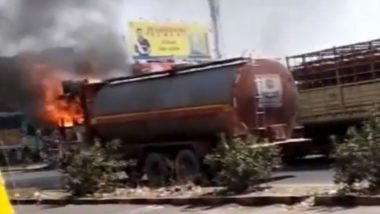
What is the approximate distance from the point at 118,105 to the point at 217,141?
3059mm

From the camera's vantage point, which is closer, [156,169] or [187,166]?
[187,166]

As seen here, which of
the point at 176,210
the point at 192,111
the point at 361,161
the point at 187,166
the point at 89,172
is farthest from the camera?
the point at 187,166

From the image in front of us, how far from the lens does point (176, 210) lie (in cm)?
1248

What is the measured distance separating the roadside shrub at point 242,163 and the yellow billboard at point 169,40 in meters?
32.7

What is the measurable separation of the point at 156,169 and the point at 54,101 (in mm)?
5710

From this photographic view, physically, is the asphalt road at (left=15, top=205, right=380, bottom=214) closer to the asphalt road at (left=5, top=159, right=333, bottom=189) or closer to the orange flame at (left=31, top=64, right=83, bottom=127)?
the asphalt road at (left=5, top=159, right=333, bottom=189)

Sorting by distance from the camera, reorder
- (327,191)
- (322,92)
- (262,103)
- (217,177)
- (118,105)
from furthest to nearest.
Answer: (322,92)
(118,105)
(262,103)
(217,177)
(327,191)

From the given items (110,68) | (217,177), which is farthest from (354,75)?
(110,68)

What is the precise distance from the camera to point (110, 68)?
89.9ft

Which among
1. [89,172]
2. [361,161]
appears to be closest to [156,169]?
[89,172]

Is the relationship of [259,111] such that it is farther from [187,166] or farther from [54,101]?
[54,101]

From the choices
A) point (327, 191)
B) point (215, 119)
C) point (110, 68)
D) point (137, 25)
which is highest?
point (137, 25)

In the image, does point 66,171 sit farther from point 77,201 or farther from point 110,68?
point 110,68

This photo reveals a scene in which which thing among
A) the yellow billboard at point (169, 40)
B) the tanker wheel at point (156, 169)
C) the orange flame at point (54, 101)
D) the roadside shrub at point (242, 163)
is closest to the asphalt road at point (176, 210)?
the roadside shrub at point (242, 163)
